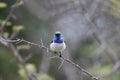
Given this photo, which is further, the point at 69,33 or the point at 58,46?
the point at 69,33

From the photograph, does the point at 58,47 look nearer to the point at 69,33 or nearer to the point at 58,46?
the point at 58,46

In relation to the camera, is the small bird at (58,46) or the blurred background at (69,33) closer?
the small bird at (58,46)

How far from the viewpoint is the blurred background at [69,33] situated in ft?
29.1

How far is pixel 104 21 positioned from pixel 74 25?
2.55 feet

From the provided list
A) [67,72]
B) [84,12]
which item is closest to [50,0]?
[84,12]

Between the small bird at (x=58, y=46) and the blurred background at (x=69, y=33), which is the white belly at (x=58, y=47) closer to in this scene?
the small bird at (x=58, y=46)

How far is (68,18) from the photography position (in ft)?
32.5

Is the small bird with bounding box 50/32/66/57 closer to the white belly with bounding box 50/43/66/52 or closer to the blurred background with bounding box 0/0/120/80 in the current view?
the white belly with bounding box 50/43/66/52

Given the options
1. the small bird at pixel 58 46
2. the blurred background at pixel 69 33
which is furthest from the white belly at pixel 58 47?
the blurred background at pixel 69 33

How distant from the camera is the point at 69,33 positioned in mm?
10438

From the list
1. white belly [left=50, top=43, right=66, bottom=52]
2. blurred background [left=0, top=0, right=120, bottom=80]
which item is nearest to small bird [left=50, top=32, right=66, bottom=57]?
white belly [left=50, top=43, right=66, bottom=52]

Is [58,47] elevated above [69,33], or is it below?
below

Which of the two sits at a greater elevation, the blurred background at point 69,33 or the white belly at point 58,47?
the blurred background at point 69,33

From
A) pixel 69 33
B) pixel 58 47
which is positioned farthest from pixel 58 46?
pixel 69 33
